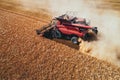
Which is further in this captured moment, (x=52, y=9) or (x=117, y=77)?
(x=52, y=9)

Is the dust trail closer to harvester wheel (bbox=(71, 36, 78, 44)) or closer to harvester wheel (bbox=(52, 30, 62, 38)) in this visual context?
harvester wheel (bbox=(71, 36, 78, 44))

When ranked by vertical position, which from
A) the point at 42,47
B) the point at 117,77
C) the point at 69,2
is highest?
the point at 69,2

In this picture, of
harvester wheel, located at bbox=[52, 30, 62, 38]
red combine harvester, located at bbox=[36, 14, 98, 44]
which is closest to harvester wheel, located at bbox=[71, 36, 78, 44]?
red combine harvester, located at bbox=[36, 14, 98, 44]

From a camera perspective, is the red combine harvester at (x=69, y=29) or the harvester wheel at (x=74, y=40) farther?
the harvester wheel at (x=74, y=40)

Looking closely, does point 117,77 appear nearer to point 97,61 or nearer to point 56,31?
point 97,61

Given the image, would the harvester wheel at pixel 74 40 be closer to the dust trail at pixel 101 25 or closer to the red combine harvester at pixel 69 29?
the red combine harvester at pixel 69 29

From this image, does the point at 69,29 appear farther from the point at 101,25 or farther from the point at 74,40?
the point at 101,25

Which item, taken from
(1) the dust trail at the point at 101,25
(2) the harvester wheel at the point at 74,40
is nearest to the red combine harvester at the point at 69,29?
(2) the harvester wheel at the point at 74,40

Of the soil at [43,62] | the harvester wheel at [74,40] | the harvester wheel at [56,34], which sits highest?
the harvester wheel at [56,34]

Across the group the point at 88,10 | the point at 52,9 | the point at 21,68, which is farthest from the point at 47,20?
the point at 21,68
